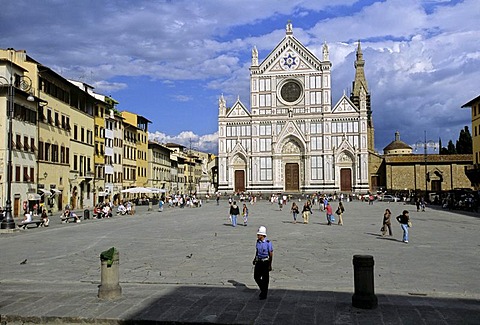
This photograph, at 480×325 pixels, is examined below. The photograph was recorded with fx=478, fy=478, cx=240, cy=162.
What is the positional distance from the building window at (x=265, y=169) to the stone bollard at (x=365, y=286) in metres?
69.0

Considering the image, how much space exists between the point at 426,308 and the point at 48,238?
715 inches

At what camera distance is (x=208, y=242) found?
19844mm

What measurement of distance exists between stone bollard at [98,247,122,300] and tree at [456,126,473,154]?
89.3 metres

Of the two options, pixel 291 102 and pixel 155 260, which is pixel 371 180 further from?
pixel 155 260

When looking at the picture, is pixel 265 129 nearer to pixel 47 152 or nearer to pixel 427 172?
pixel 427 172

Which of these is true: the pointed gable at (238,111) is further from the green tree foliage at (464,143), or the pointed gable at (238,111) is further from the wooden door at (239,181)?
the green tree foliage at (464,143)

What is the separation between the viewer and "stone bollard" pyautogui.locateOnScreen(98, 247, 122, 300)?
30.9 ft

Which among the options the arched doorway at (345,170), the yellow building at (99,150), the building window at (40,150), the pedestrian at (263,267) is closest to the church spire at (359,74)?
the arched doorway at (345,170)

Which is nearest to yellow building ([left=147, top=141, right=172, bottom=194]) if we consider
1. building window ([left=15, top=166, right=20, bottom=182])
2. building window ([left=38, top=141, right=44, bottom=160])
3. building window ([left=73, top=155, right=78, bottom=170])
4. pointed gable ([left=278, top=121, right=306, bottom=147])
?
pointed gable ([left=278, top=121, right=306, bottom=147])

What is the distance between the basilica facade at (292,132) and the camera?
7519 centimetres

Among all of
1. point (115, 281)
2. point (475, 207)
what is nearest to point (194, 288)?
point (115, 281)

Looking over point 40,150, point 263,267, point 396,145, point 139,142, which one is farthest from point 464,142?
point 263,267

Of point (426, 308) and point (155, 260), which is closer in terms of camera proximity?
point (426, 308)

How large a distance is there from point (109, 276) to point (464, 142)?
91286mm
